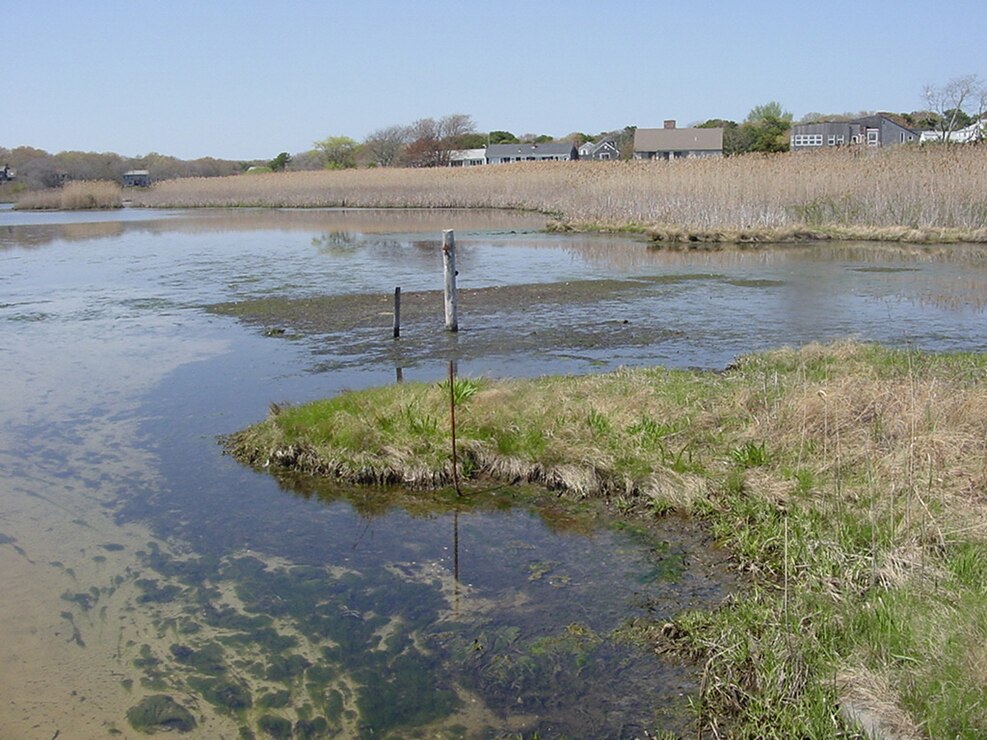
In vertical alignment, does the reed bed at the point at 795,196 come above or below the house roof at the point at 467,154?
below

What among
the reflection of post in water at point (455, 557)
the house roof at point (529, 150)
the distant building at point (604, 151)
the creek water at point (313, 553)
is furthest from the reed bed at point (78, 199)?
the reflection of post in water at point (455, 557)

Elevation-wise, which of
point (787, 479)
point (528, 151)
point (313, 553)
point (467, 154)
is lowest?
point (313, 553)

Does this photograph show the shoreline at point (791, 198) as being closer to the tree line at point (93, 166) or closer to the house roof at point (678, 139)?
the house roof at point (678, 139)

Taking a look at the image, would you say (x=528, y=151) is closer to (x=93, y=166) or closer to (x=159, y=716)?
(x=93, y=166)

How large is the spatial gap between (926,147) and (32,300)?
2597 cm

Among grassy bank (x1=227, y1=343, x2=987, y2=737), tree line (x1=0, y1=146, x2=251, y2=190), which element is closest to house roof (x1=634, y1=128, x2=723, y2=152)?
tree line (x1=0, y1=146, x2=251, y2=190)

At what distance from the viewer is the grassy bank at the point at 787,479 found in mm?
4211

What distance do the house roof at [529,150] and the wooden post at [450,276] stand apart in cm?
7981

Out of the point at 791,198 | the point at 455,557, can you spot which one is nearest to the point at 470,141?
the point at 791,198

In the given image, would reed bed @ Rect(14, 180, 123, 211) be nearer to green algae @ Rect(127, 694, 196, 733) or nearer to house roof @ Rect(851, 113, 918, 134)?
green algae @ Rect(127, 694, 196, 733)

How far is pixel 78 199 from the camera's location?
200ft

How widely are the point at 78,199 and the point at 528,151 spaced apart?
46.4 m

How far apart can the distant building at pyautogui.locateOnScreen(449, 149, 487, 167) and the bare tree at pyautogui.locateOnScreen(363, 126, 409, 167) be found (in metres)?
5.91

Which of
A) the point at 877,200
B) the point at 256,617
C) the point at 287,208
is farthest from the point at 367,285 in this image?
the point at 287,208
